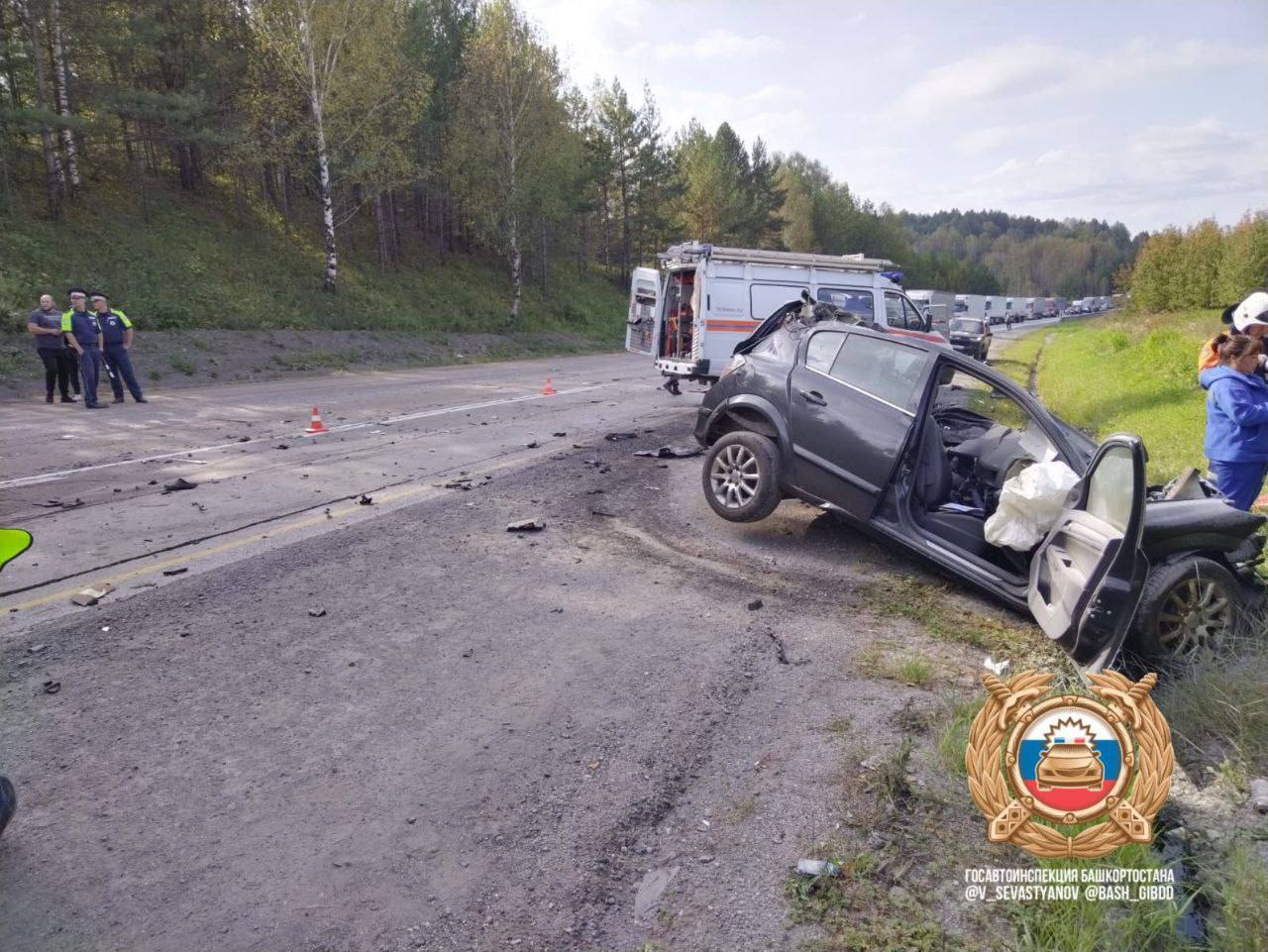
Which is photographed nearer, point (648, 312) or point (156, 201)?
point (648, 312)

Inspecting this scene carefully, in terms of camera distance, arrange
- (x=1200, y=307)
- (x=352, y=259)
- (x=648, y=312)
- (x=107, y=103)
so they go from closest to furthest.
A: (x=648, y=312) < (x=107, y=103) < (x=352, y=259) < (x=1200, y=307)

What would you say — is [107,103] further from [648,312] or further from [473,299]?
[648,312]

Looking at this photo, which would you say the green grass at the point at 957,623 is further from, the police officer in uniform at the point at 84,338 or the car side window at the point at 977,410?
the police officer in uniform at the point at 84,338

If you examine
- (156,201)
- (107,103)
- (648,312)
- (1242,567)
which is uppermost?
(107,103)

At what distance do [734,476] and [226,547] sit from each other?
3.87m

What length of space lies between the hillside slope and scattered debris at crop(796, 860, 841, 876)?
15468 millimetres

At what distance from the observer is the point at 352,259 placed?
97.9 feet

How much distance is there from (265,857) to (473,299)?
1229 inches

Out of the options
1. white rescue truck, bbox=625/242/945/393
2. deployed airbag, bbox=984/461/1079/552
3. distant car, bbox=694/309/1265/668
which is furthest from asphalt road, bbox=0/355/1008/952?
white rescue truck, bbox=625/242/945/393

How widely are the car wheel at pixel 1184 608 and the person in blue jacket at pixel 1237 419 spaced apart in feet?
4.22

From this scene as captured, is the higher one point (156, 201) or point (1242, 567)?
point (156, 201)

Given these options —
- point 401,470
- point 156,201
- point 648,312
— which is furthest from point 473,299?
point 401,470

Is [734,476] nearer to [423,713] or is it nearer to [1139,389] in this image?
[423,713]

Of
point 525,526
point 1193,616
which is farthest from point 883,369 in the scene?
point 525,526
